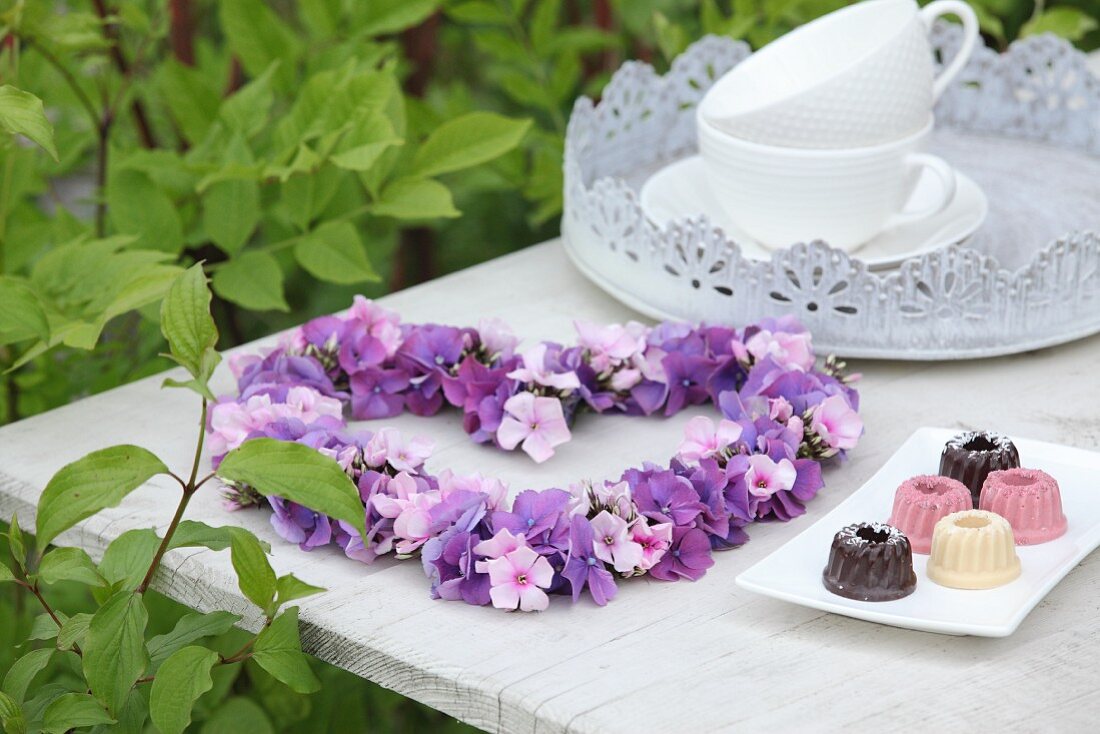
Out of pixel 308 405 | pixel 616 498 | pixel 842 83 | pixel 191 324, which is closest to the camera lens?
pixel 191 324

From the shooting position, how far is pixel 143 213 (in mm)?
1077

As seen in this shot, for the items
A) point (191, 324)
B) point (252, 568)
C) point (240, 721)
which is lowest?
point (240, 721)

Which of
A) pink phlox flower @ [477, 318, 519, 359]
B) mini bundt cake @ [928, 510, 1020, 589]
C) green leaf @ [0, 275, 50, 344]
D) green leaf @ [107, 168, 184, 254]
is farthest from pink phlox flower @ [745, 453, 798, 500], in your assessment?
green leaf @ [107, 168, 184, 254]

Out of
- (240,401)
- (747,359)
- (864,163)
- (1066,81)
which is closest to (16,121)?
(240,401)

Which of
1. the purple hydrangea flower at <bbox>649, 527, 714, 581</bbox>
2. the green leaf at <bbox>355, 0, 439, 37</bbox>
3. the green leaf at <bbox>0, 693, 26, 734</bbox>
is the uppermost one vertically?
the green leaf at <bbox>355, 0, 439, 37</bbox>

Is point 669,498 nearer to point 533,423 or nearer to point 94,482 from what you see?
point 533,423

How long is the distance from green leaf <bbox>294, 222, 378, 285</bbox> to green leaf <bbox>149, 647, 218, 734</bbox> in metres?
0.42

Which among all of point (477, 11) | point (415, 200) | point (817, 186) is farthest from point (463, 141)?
point (477, 11)

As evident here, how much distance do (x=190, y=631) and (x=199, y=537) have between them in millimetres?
53

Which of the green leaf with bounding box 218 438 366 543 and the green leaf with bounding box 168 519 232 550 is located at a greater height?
the green leaf with bounding box 218 438 366 543

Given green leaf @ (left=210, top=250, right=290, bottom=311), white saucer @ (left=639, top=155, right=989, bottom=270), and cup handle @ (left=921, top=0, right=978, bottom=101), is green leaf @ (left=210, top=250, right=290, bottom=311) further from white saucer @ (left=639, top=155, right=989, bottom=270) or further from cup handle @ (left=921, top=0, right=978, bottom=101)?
cup handle @ (left=921, top=0, right=978, bottom=101)

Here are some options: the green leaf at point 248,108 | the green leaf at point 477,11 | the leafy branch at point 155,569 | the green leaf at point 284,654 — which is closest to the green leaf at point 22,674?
the leafy branch at point 155,569

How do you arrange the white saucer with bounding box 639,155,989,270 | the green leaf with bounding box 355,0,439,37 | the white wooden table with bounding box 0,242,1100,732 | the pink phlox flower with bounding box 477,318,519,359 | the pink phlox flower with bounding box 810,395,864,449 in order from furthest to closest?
1. the green leaf with bounding box 355,0,439,37
2. the white saucer with bounding box 639,155,989,270
3. the pink phlox flower with bounding box 477,318,519,359
4. the pink phlox flower with bounding box 810,395,864,449
5. the white wooden table with bounding box 0,242,1100,732

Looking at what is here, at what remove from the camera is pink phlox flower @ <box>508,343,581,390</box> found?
86 cm
